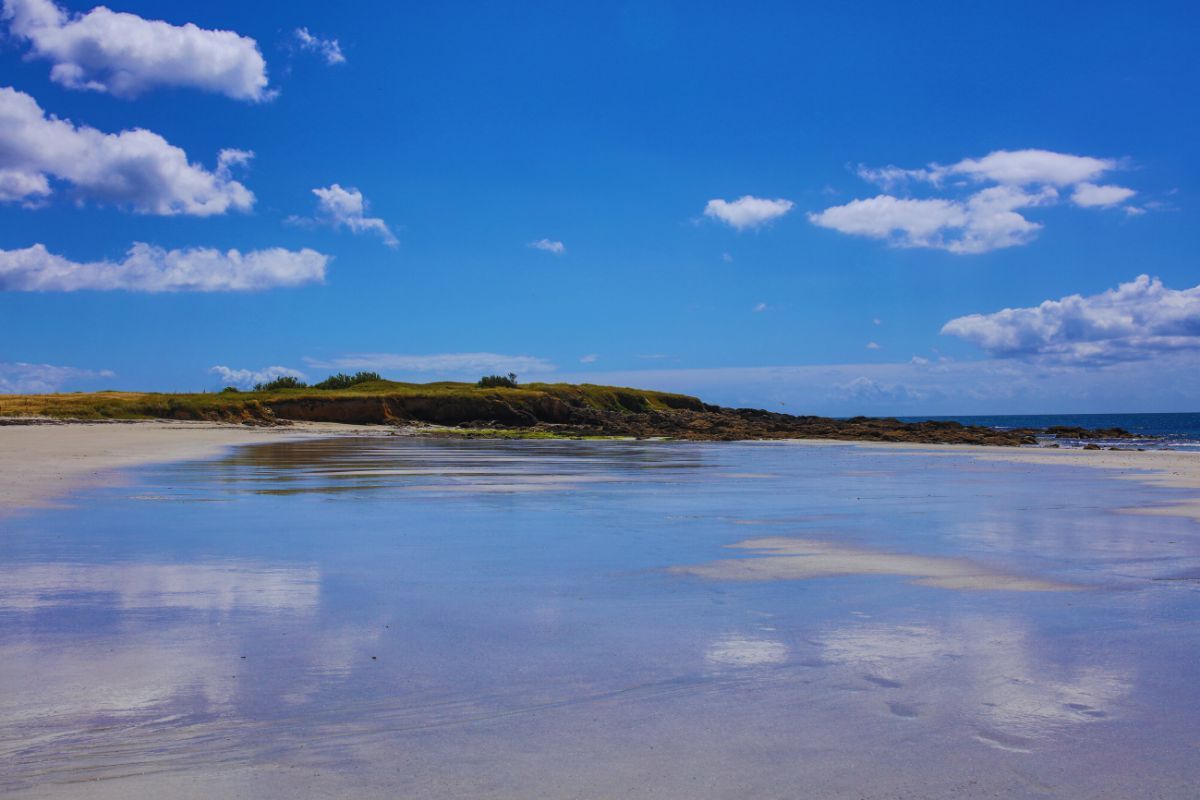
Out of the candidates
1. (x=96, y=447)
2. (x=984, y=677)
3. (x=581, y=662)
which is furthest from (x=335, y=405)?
(x=984, y=677)

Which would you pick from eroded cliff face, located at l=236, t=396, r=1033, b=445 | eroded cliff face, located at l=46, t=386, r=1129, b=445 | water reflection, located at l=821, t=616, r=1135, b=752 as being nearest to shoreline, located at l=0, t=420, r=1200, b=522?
eroded cliff face, located at l=46, t=386, r=1129, b=445

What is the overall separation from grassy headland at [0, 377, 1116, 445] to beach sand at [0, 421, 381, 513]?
122 inches

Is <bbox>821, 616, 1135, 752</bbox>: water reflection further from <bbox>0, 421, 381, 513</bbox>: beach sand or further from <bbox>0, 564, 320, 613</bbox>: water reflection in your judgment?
<bbox>0, 421, 381, 513</bbox>: beach sand

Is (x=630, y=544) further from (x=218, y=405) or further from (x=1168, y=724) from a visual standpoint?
(x=218, y=405)

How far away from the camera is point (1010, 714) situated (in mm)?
4078

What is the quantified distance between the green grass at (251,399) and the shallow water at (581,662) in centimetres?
3621

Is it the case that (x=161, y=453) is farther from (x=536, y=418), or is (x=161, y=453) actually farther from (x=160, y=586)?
(x=536, y=418)

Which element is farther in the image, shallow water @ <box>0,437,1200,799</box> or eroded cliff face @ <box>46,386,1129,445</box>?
eroded cliff face @ <box>46,386,1129,445</box>

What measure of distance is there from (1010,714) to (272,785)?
10.2ft

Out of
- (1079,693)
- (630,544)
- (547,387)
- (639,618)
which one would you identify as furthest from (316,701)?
(547,387)

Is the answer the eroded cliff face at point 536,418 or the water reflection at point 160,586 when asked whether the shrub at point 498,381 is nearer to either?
the eroded cliff face at point 536,418

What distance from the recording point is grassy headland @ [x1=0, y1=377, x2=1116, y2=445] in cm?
4131

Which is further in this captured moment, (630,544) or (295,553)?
(630,544)

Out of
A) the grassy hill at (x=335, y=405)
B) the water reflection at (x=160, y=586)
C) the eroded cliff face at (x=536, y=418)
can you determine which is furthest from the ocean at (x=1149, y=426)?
the water reflection at (x=160, y=586)
